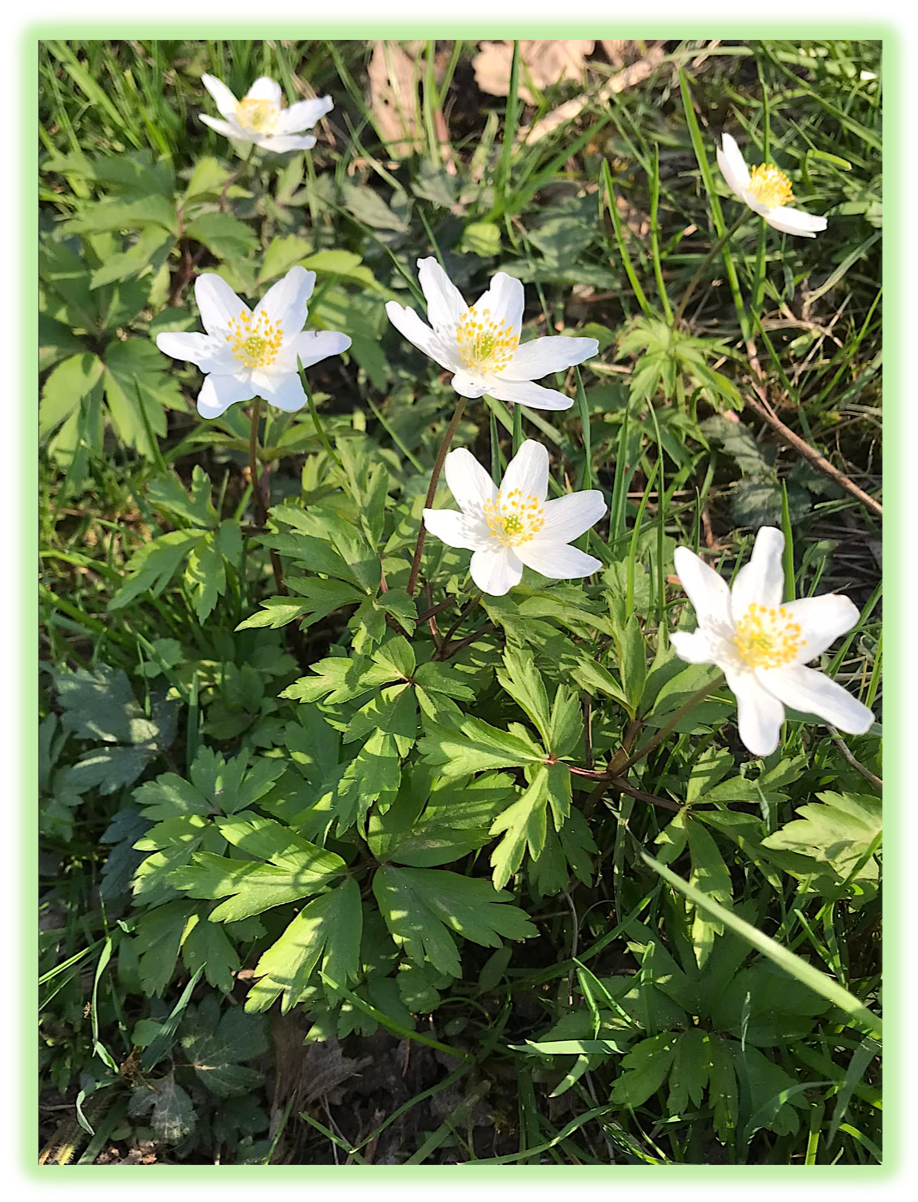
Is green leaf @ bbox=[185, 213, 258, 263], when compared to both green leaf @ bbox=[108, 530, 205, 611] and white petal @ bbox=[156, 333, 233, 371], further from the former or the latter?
green leaf @ bbox=[108, 530, 205, 611]

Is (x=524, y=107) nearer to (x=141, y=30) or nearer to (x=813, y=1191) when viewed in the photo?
(x=141, y=30)

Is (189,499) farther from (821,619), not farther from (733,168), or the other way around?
(733,168)

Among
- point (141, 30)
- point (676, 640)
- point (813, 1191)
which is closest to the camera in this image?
point (676, 640)

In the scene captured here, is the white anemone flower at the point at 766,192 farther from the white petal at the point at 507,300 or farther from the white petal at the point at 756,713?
the white petal at the point at 756,713

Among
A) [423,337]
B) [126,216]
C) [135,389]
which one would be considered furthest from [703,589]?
[126,216]

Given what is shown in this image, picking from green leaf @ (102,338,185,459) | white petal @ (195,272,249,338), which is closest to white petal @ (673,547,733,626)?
white petal @ (195,272,249,338)

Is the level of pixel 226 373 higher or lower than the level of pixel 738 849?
higher

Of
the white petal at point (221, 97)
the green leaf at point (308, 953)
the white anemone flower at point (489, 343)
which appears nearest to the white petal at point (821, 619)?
the white anemone flower at point (489, 343)

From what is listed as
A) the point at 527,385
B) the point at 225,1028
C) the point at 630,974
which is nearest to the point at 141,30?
the point at 527,385
